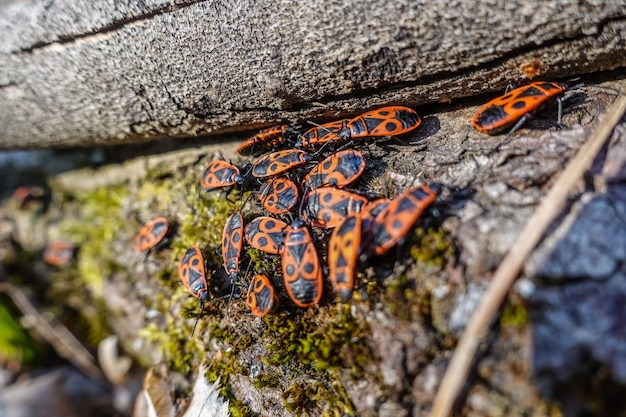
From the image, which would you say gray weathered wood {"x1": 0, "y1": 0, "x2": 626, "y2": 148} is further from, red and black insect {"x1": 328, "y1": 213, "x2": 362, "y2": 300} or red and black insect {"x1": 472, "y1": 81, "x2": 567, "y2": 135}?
red and black insect {"x1": 328, "y1": 213, "x2": 362, "y2": 300}

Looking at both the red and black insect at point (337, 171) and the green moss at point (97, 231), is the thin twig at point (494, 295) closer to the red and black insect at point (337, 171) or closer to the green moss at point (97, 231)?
the red and black insect at point (337, 171)

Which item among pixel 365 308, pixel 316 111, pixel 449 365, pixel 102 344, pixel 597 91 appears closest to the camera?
pixel 449 365

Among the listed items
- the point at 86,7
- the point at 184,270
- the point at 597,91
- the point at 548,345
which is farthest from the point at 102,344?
the point at 597,91

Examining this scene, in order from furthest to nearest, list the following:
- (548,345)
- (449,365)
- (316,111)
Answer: (316,111) < (449,365) < (548,345)

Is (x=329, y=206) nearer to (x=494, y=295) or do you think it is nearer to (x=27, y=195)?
(x=494, y=295)

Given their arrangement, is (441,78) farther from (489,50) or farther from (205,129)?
(205,129)

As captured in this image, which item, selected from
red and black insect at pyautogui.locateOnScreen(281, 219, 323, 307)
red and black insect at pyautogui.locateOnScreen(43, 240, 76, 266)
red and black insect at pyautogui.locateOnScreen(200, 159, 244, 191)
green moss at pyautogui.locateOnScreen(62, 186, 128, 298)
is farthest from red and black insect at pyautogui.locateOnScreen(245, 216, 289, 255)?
red and black insect at pyautogui.locateOnScreen(43, 240, 76, 266)

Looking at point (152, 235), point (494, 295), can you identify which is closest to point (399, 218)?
point (494, 295)

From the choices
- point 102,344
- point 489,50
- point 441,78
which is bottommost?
point 102,344
